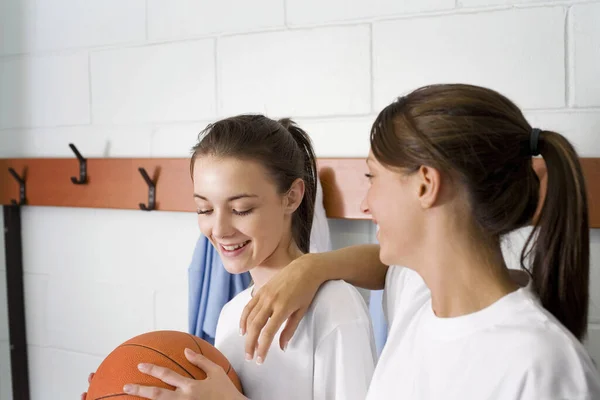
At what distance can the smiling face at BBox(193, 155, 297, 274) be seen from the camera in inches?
48.1

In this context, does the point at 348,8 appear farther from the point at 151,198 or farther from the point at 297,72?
the point at 151,198

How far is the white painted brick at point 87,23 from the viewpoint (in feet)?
7.07

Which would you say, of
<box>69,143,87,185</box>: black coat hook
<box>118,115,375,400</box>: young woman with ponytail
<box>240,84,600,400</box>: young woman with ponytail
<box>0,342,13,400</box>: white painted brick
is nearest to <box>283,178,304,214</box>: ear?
<box>118,115,375,400</box>: young woman with ponytail

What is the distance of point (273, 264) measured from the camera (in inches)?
51.4

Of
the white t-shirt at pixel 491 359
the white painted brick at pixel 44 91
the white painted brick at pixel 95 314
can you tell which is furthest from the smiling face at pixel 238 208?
the white painted brick at pixel 44 91

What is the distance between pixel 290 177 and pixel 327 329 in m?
0.31

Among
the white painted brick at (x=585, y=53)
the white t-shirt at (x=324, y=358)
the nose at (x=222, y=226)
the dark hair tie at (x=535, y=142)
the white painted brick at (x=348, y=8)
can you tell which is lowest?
the white t-shirt at (x=324, y=358)

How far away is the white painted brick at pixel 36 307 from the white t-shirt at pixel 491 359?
1.75 m

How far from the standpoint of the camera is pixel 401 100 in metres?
0.95

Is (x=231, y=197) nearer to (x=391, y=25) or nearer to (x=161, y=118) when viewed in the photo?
(x=391, y=25)

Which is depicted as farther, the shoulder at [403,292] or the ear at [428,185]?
the shoulder at [403,292]

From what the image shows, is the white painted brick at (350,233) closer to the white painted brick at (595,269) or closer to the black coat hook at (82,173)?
the white painted brick at (595,269)

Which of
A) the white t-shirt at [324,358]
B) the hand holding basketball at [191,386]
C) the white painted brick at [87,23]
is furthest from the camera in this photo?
the white painted brick at [87,23]

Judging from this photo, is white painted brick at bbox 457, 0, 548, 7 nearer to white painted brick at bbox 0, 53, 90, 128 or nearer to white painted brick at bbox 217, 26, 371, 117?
white painted brick at bbox 217, 26, 371, 117
